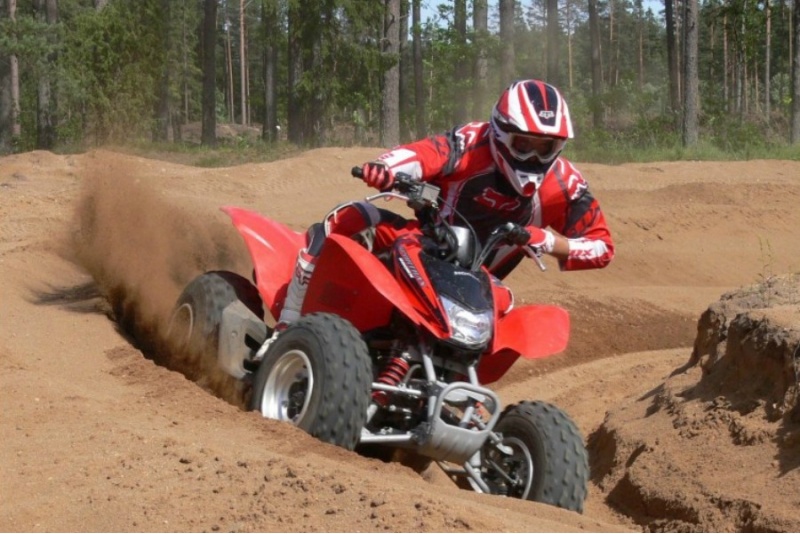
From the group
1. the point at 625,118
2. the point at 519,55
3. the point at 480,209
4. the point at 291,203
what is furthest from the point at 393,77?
the point at 625,118

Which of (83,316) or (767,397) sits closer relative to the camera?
(767,397)

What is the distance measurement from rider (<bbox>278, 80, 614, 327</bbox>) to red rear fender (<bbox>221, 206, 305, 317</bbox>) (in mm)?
396

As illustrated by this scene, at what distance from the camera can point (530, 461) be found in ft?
19.0

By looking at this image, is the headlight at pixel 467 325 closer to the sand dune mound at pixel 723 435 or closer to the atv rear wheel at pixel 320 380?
the atv rear wheel at pixel 320 380

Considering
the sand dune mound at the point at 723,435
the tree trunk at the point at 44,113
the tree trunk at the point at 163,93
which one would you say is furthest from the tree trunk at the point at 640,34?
the sand dune mound at the point at 723,435

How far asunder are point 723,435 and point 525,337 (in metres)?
1.41

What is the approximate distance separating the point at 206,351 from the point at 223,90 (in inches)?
3079

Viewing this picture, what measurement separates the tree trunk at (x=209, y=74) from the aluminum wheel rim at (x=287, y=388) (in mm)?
26498

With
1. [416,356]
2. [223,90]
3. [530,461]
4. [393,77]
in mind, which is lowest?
[530,461]

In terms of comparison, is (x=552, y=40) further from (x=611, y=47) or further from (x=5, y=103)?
(x=611, y=47)

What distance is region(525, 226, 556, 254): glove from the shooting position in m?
6.24

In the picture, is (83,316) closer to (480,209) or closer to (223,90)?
(480,209)

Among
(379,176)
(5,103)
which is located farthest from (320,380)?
Answer: (5,103)

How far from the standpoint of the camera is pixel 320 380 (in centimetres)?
559
